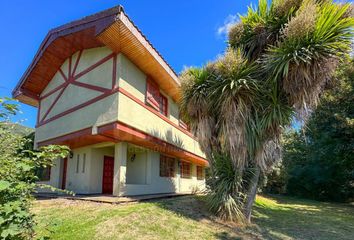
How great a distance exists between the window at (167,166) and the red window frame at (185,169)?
1500 millimetres

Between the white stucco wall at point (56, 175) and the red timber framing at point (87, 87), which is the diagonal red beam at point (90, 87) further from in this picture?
the white stucco wall at point (56, 175)

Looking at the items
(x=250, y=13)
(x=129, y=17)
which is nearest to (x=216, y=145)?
(x=250, y=13)

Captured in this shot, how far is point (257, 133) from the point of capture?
907 centimetres

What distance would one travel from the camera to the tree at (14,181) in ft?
11.5

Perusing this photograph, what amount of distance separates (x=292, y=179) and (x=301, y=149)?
3324mm

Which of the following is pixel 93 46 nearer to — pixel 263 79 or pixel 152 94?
pixel 152 94

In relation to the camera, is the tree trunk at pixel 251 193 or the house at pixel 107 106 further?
the house at pixel 107 106

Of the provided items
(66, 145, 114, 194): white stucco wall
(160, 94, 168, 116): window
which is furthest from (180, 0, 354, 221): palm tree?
(66, 145, 114, 194): white stucco wall

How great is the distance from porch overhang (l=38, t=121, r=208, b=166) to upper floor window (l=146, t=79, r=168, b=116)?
198cm

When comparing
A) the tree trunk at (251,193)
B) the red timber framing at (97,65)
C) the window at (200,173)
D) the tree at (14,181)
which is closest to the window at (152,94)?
the red timber framing at (97,65)

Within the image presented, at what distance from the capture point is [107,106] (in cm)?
1053

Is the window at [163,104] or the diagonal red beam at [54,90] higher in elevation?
the diagonal red beam at [54,90]

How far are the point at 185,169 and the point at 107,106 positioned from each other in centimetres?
946

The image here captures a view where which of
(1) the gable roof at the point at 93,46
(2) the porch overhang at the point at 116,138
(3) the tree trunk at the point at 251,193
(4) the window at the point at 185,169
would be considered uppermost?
(1) the gable roof at the point at 93,46
